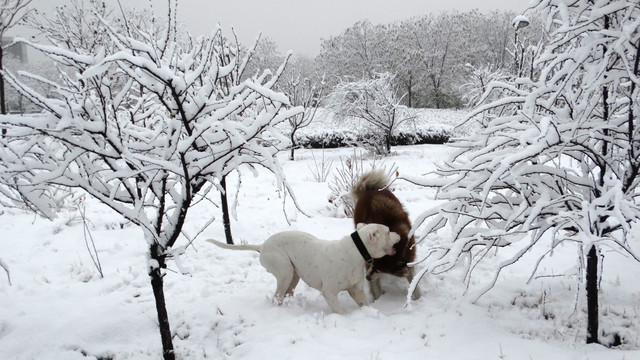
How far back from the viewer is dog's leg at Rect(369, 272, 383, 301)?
3891 mm

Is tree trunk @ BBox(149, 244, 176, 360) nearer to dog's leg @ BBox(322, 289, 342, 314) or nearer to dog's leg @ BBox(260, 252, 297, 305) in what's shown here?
dog's leg @ BBox(260, 252, 297, 305)

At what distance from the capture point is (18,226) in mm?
6090

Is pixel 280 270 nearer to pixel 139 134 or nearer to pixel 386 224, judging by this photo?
pixel 386 224

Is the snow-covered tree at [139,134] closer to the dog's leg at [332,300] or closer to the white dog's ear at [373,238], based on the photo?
the white dog's ear at [373,238]

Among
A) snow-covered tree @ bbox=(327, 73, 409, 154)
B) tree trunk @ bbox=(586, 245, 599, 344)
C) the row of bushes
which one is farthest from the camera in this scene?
the row of bushes

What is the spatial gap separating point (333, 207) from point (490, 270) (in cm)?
349

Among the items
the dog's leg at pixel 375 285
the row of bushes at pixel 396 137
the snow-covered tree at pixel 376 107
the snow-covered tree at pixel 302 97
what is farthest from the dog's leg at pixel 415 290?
the row of bushes at pixel 396 137

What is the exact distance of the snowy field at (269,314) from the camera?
2.86 meters

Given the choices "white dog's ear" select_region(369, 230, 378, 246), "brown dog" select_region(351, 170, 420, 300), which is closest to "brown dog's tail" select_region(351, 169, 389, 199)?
"brown dog" select_region(351, 170, 420, 300)

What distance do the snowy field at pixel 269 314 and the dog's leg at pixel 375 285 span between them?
63mm

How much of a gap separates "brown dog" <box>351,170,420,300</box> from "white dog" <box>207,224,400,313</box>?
13.1 inches

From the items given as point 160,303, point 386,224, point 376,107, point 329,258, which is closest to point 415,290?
point 386,224

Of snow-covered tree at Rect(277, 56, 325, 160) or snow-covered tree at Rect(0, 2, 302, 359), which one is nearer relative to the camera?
snow-covered tree at Rect(0, 2, 302, 359)

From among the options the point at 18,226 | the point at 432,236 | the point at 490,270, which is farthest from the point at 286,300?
the point at 18,226
